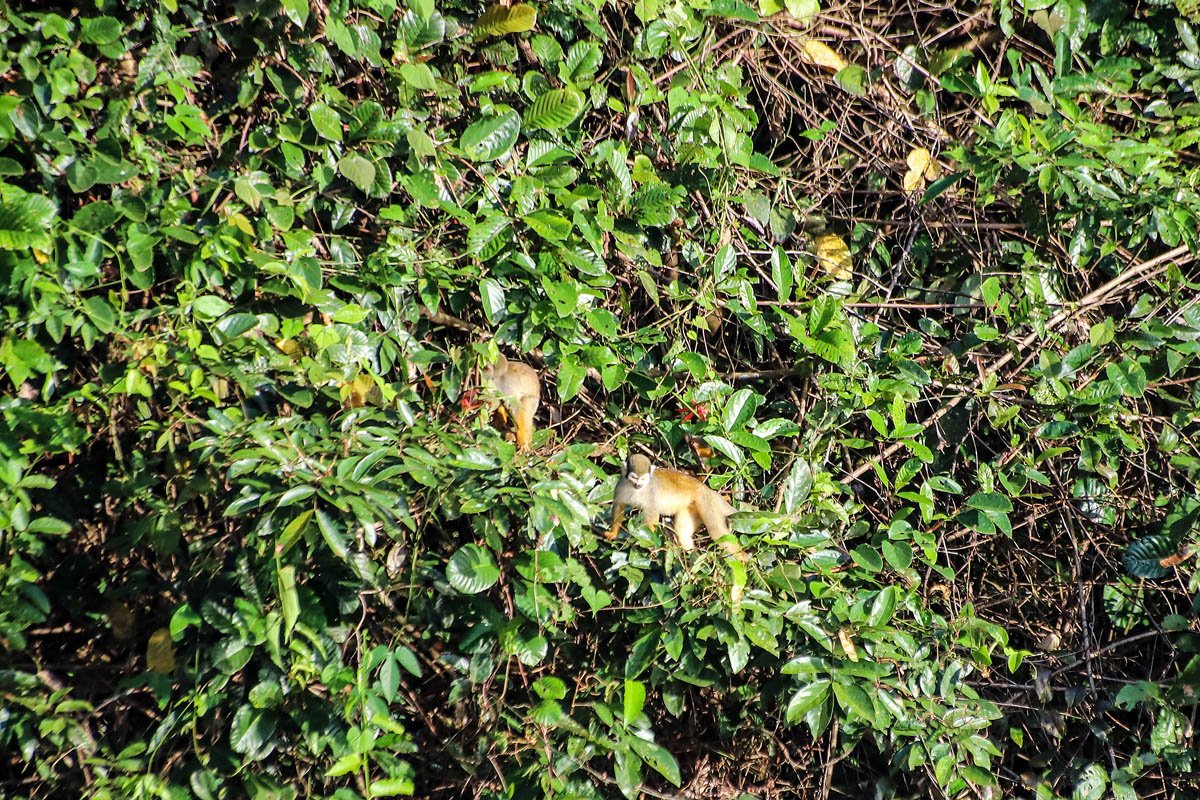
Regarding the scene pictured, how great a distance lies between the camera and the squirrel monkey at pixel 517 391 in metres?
2.90

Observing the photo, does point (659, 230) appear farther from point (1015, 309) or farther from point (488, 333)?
point (1015, 309)

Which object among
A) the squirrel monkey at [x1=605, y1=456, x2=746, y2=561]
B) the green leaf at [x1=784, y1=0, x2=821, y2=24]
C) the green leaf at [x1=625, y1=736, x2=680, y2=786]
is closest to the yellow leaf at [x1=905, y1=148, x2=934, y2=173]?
the green leaf at [x1=784, y1=0, x2=821, y2=24]

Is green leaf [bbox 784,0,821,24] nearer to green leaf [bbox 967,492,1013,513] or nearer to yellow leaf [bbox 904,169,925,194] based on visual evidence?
yellow leaf [bbox 904,169,925,194]

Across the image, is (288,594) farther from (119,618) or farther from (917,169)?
(917,169)

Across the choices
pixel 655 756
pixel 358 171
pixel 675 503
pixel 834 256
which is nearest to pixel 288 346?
pixel 358 171

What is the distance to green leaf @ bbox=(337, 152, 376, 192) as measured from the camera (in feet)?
8.79

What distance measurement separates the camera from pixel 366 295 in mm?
2736

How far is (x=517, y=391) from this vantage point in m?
2.94

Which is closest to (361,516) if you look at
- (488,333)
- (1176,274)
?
(488,333)

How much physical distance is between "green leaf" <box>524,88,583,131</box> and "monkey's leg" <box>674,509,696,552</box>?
113cm

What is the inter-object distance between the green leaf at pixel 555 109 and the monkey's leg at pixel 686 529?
1.13 m

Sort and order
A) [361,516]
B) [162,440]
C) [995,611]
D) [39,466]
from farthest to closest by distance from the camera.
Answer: [995,611] < [39,466] < [162,440] < [361,516]

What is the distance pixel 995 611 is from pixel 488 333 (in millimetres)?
1862

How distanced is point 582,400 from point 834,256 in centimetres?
104
